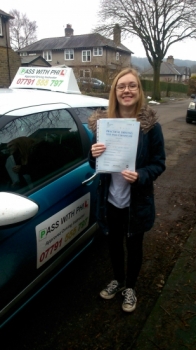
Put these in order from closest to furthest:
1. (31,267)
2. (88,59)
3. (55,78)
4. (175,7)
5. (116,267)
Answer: (31,267) → (116,267) → (55,78) → (175,7) → (88,59)

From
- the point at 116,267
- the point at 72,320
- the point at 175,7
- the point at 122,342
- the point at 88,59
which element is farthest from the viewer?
the point at 88,59

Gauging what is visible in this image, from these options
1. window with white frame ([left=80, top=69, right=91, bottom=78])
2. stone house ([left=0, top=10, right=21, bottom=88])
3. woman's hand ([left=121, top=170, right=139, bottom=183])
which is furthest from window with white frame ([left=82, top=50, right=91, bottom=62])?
woman's hand ([left=121, top=170, right=139, bottom=183])

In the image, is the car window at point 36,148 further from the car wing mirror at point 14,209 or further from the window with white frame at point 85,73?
the window with white frame at point 85,73

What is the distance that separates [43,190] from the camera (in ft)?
6.64

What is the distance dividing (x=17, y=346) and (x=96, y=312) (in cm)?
64

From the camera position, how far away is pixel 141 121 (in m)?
1.97

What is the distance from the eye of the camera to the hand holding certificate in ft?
6.19

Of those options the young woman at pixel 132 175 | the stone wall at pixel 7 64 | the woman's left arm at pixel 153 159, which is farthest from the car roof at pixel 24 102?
the stone wall at pixel 7 64

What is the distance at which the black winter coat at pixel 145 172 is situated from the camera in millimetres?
1972

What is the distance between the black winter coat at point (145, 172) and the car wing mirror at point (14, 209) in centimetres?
69

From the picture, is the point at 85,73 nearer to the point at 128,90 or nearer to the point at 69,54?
the point at 128,90


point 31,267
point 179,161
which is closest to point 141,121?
point 31,267

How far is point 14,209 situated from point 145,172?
0.88 m

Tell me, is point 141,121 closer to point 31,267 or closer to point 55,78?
point 31,267
